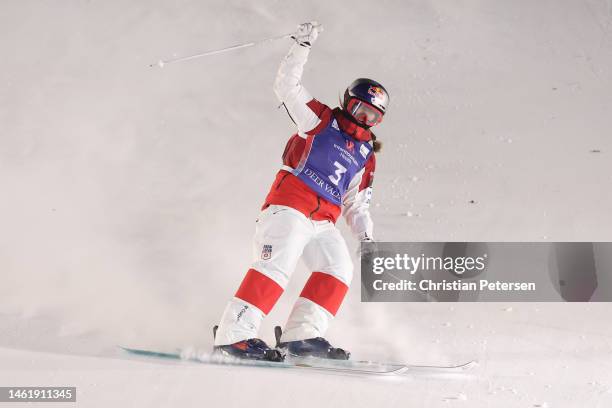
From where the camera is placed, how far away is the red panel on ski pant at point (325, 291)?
10.4ft

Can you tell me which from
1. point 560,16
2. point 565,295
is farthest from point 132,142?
point 560,16

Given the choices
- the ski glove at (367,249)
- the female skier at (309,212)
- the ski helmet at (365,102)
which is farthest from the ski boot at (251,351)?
the ski helmet at (365,102)

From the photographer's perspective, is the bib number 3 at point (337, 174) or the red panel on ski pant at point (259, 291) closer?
the red panel on ski pant at point (259, 291)

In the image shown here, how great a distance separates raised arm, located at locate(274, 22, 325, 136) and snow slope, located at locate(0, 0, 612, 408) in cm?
106

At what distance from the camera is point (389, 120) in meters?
5.71

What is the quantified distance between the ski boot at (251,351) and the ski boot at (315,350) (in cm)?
15

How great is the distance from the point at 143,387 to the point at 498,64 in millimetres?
4566

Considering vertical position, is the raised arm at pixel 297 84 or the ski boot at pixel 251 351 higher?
the raised arm at pixel 297 84

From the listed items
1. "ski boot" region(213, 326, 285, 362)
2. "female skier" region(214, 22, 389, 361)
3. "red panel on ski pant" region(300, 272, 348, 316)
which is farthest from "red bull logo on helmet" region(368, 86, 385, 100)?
"ski boot" region(213, 326, 285, 362)

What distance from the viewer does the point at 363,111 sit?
327 centimetres

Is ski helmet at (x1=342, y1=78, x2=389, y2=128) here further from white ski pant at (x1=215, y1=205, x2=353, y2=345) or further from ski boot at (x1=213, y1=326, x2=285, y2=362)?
ski boot at (x1=213, y1=326, x2=285, y2=362)

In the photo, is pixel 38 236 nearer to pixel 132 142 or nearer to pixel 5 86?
pixel 132 142

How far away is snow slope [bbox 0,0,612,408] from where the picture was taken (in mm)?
3035

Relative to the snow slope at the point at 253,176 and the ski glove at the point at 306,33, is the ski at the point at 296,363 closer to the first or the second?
the snow slope at the point at 253,176
